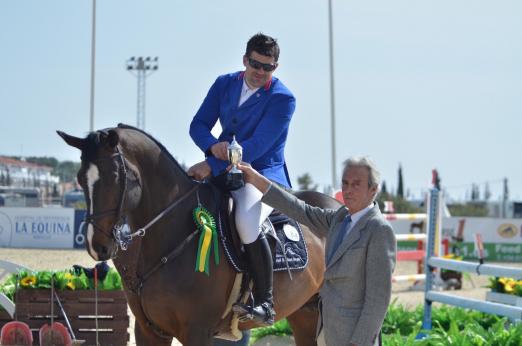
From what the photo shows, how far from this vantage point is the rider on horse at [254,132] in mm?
5602

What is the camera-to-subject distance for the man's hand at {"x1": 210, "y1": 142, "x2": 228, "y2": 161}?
5.59 m

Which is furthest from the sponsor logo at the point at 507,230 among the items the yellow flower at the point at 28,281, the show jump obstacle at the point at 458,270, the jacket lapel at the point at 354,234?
the jacket lapel at the point at 354,234

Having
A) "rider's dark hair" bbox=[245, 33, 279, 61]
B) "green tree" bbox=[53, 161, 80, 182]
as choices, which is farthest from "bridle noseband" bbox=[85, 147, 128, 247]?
"green tree" bbox=[53, 161, 80, 182]

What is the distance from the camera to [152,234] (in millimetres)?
5352

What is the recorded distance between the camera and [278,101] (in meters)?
5.97

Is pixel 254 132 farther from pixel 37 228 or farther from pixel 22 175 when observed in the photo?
pixel 22 175

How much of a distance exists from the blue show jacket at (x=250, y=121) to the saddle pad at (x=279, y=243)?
32 cm

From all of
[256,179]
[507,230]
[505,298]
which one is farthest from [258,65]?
[507,230]

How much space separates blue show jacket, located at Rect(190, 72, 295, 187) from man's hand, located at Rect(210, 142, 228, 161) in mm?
152

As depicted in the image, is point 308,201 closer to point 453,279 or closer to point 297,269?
point 297,269

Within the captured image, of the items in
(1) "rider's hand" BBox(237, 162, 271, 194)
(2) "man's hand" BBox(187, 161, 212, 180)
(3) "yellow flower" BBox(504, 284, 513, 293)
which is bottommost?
(3) "yellow flower" BBox(504, 284, 513, 293)

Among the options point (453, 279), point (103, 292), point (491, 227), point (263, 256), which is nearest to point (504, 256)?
point (491, 227)

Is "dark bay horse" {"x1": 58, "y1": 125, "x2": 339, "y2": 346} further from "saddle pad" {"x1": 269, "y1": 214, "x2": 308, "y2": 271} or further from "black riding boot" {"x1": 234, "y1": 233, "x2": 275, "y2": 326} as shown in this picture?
"saddle pad" {"x1": 269, "y1": 214, "x2": 308, "y2": 271}

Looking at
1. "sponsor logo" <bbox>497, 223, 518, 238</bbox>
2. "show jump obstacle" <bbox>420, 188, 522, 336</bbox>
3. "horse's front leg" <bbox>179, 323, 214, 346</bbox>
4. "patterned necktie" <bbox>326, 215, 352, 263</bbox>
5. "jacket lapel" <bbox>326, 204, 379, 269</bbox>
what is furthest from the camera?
"sponsor logo" <bbox>497, 223, 518, 238</bbox>
